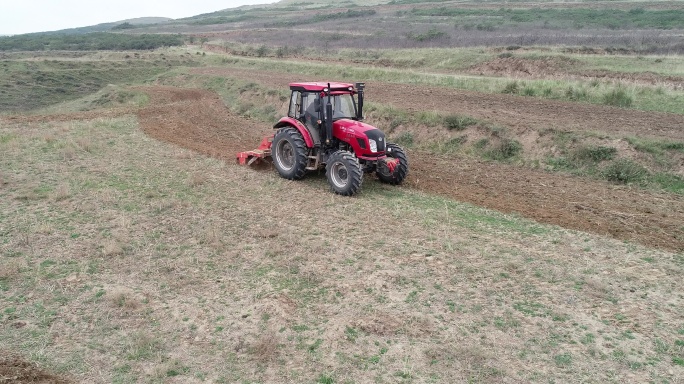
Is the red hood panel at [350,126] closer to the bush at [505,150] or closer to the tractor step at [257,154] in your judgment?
the tractor step at [257,154]

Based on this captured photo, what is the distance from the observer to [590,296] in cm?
699

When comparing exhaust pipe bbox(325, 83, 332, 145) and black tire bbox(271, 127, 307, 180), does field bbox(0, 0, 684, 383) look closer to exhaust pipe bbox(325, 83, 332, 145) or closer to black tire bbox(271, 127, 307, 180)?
black tire bbox(271, 127, 307, 180)

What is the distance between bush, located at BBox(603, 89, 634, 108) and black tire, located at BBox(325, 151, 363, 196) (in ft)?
39.9

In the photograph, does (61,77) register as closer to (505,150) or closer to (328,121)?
(328,121)

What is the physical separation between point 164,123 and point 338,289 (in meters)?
13.7

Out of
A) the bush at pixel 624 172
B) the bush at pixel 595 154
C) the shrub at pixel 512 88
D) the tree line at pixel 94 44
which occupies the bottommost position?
the bush at pixel 624 172

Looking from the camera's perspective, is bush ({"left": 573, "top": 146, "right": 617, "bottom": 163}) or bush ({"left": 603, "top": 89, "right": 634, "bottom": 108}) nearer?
bush ({"left": 573, "top": 146, "right": 617, "bottom": 163})

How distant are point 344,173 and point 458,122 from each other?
20.7 feet

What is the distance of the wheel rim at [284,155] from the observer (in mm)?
12266

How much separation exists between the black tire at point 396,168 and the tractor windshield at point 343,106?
119cm

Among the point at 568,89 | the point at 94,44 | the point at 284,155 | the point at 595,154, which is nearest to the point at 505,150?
the point at 595,154

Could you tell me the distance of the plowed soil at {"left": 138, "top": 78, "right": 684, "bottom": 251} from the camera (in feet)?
32.4

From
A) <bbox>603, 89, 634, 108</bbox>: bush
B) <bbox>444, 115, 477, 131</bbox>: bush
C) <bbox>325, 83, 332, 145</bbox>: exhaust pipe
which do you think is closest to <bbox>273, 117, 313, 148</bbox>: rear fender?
<bbox>325, 83, 332, 145</bbox>: exhaust pipe

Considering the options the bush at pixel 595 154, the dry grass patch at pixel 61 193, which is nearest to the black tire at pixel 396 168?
the bush at pixel 595 154
